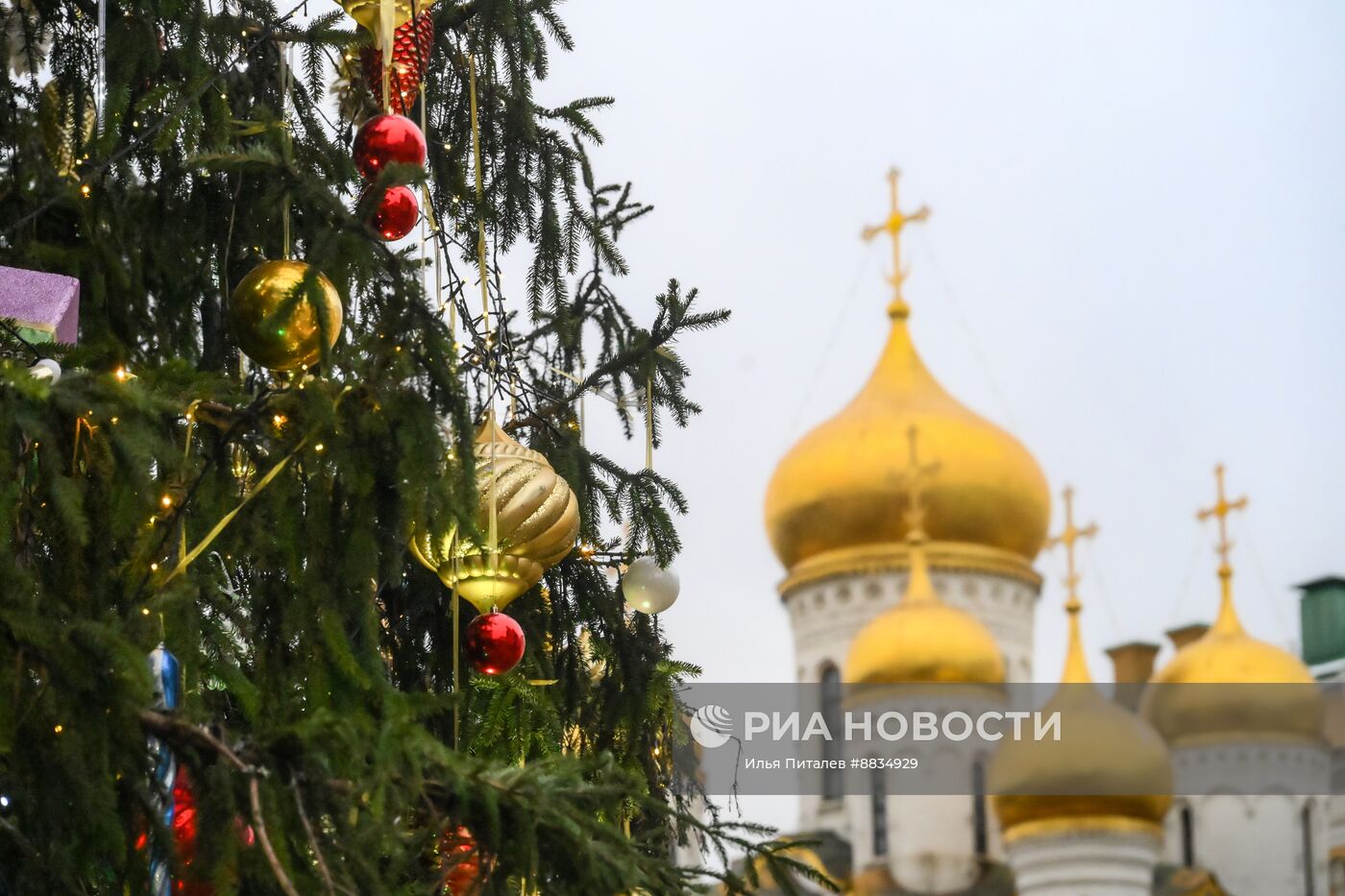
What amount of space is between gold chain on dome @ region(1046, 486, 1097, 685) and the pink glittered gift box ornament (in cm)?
2433

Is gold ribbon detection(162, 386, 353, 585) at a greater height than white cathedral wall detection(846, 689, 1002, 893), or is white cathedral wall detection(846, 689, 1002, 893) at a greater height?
white cathedral wall detection(846, 689, 1002, 893)

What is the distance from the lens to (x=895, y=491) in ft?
90.5

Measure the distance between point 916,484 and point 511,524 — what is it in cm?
2386

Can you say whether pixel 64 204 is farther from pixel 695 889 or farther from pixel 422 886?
pixel 695 889

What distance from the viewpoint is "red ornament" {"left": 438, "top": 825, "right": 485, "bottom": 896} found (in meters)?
3.04

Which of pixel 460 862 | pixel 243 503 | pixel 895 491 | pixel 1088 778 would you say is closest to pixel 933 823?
pixel 1088 778

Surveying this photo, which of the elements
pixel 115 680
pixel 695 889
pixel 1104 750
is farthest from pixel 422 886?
pixel 1104 750

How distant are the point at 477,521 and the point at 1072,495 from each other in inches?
971

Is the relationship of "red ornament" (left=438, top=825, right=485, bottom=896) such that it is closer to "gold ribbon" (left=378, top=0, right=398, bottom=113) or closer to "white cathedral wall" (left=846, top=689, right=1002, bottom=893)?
"gold ribbon" (left=378, top=0, right=398, bottom=113)

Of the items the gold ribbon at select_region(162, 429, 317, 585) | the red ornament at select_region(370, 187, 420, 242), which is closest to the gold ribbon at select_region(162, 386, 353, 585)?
the gold ribbon at select_region(162, 429, 317, 585)

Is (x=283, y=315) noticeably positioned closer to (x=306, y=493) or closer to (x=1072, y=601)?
(x=306, y=493)

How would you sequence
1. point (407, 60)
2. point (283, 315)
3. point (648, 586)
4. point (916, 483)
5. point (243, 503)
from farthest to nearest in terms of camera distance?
1. point (916, 483)
2. point (648, 586)
3. point (407, 60)
4. point (243, 503)
5. point (283, 315)
